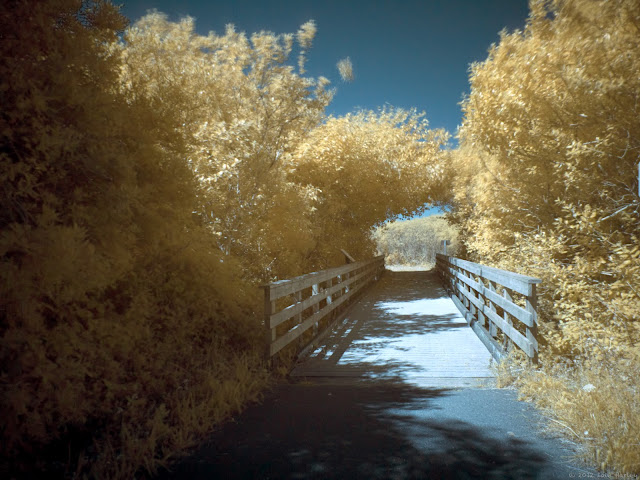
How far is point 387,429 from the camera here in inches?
137

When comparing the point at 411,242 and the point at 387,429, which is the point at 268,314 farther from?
the point at 411,242

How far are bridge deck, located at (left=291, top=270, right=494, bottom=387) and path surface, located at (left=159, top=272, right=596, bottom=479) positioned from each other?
27 mm

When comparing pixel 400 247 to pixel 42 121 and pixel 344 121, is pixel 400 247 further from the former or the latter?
pixel 42 121

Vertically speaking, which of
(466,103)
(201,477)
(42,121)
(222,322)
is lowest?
(201,477)

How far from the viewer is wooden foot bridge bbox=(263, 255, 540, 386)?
5.06 metres

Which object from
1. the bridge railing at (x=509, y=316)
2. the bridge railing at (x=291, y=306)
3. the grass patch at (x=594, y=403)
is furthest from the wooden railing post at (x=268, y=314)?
the bridge railing at (x=509, y=316)

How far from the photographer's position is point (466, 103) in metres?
8.21

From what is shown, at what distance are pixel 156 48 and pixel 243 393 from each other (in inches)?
320

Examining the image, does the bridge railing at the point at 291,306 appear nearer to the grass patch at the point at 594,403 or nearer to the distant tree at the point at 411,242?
Answer: the grass patch at the point at 594,403

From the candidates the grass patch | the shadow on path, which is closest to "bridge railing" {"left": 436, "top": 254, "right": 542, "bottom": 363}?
the grass patch

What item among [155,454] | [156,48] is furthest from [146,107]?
[156,48]

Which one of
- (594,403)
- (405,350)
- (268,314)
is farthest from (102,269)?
(405,350)

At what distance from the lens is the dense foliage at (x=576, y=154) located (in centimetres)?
523

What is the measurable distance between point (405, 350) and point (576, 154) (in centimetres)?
354
